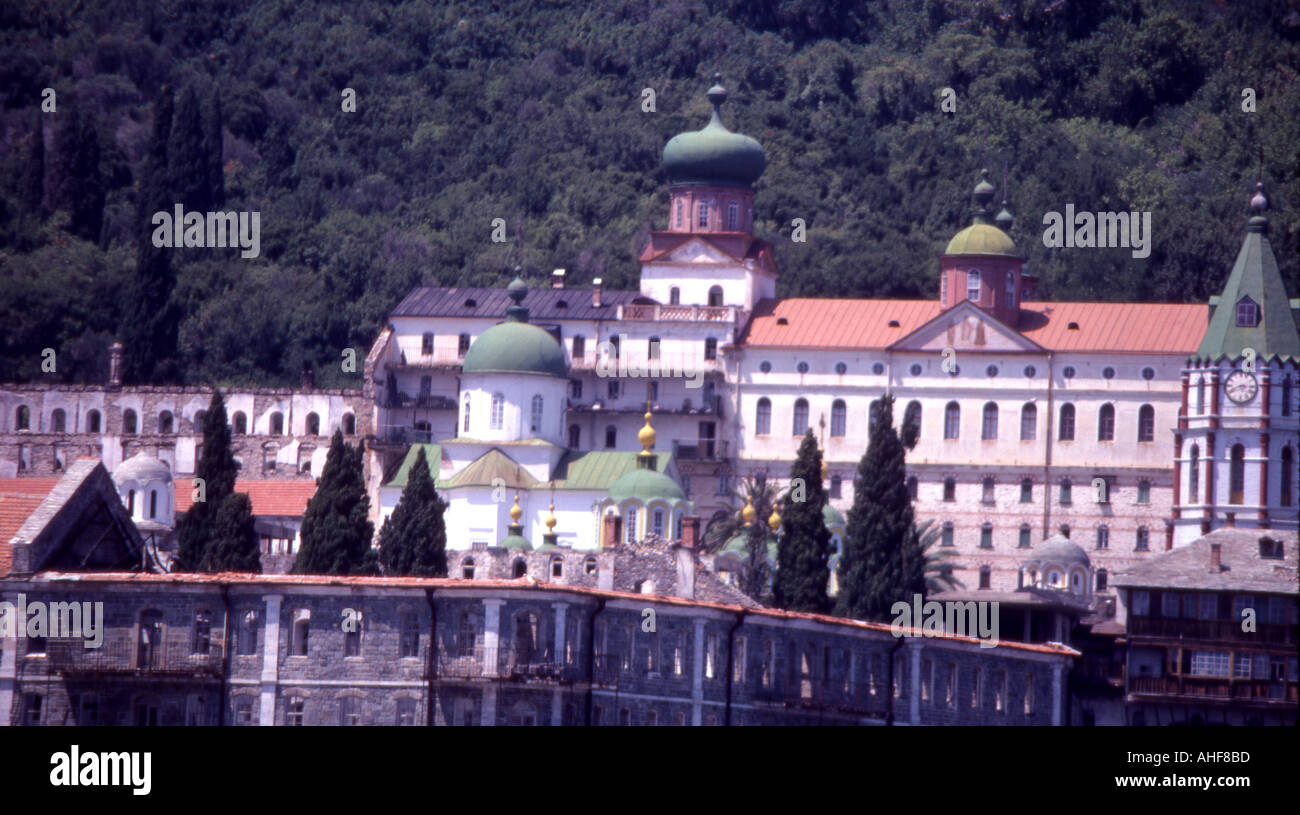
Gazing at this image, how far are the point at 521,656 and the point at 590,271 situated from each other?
7250 centimetres

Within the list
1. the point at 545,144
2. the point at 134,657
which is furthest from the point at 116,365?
the point at 134,657

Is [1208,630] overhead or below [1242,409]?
below

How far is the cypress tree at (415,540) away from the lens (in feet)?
276

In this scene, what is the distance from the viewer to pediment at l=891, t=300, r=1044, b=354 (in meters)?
106

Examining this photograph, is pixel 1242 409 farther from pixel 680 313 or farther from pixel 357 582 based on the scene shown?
pixel 357 582

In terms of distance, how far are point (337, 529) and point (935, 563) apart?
84.2 ft

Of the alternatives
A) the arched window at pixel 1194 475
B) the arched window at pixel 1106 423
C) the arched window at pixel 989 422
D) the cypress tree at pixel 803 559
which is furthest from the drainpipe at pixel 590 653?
the arched window at pixel 1106 423

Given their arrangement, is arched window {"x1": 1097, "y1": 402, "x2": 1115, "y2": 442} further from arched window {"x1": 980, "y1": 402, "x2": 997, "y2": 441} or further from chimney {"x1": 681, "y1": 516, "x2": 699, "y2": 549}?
chimney {"x1": 681, "y1": 516, "x2": 699, "y2": 549}

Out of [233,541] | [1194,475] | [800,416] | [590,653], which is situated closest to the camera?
[590,653]

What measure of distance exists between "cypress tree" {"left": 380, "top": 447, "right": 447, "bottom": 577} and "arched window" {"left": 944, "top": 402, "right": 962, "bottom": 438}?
25829 millimetres

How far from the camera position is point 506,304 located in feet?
367

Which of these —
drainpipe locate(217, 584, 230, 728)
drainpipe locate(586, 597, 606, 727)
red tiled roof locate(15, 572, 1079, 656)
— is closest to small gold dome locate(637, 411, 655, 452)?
red tiled roof locate(15, 572, 1079, 656)

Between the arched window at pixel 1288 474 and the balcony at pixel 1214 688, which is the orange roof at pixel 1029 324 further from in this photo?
the balcony at pixel 1214 688

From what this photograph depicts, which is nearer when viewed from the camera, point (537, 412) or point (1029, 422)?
point (537, 412)
